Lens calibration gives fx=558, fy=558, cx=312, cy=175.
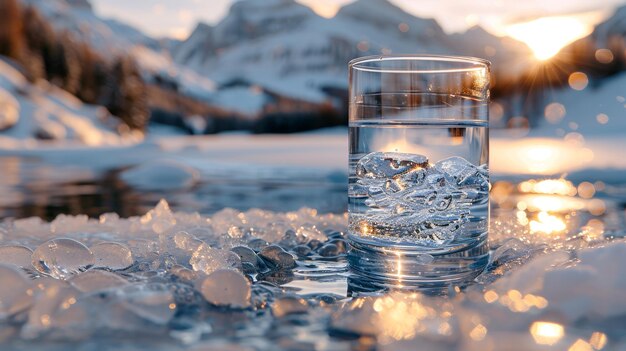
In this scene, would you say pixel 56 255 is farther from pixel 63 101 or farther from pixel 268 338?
pixel 63 101

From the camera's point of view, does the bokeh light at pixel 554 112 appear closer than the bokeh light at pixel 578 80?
Yes

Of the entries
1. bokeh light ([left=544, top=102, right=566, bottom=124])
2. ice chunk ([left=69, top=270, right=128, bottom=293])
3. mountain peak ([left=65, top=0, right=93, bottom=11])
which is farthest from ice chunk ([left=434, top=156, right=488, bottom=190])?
mountain peak ([left=65, top=0, right=93, bottom=11])

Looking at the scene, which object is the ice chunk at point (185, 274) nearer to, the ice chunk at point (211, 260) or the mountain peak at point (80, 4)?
the ice chunk at point (211, 260)

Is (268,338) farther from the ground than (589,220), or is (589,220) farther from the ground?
(268,338)

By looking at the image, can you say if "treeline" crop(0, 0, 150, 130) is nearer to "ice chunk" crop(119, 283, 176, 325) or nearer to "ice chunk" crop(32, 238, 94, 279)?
"ice chunk" crop(32, 238, 94, 279)

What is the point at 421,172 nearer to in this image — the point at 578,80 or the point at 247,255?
the point at 247,255

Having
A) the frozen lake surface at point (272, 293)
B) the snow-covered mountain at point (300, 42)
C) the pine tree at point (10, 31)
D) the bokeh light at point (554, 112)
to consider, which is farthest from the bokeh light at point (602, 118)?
the snow-covered mountain at point (300, 42)

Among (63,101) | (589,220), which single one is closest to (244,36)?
(63,101)
